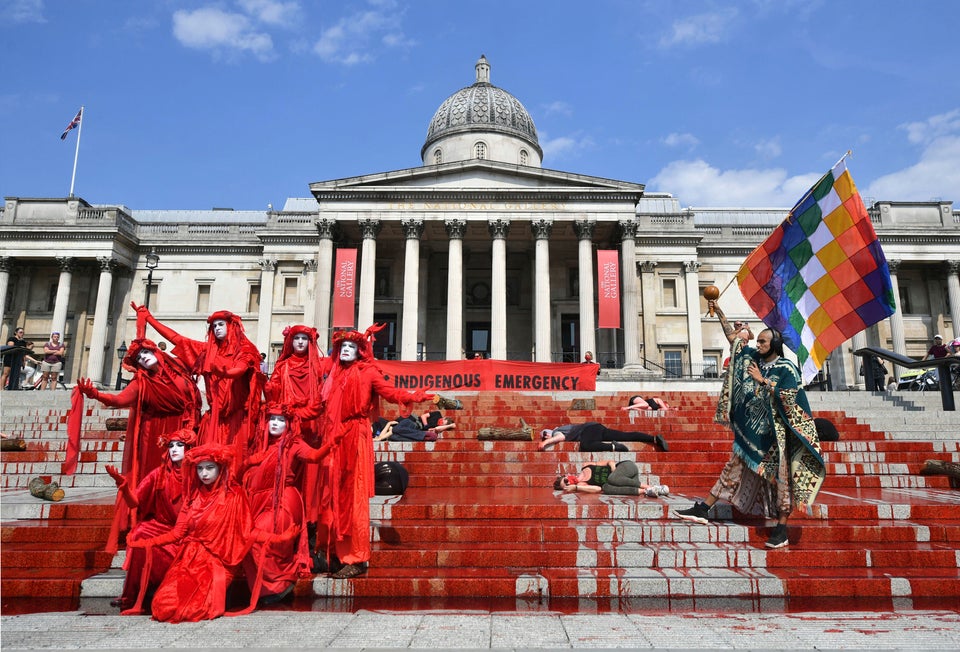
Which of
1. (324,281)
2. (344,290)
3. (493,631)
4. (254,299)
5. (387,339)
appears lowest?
(493,631)

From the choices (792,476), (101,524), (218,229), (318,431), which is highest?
(218,229)

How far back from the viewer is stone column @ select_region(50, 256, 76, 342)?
30.0 m

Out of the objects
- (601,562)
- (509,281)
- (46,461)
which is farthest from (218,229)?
(601,562)

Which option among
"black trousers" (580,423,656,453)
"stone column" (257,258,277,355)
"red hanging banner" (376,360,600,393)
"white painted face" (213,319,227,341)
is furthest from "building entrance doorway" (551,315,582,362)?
"white painted face" (213,319,227,341)

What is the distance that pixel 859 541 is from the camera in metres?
5.55

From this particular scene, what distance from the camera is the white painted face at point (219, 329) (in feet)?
18.2

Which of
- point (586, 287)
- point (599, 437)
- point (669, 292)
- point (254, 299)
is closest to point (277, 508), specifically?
point (599, 437)

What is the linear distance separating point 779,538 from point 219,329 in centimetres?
569

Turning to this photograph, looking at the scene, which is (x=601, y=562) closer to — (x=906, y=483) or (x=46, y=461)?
(x=906, y=483)

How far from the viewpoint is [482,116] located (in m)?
34.4

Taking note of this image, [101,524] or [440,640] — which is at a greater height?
[101,524]

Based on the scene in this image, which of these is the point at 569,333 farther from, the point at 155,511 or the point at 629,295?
the point at 155,511

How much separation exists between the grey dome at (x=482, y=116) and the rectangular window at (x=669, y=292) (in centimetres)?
1149

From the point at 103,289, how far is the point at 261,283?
8114 millimetres
